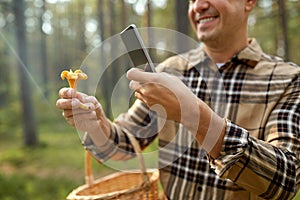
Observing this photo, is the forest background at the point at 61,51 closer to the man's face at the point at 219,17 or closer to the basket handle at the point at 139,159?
the basket handle at the point at 139,159

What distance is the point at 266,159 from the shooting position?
3.36ft

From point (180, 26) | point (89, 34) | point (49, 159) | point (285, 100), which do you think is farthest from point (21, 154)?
point (285, 100)

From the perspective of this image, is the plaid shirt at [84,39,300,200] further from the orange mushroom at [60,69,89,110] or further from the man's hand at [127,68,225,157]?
the orange mushroom at [60,69,89,110]

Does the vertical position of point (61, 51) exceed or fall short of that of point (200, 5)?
it falls short

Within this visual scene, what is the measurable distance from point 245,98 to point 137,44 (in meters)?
0.57

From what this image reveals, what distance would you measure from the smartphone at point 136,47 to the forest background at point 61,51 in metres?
1.00

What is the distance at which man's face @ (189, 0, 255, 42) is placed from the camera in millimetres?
→ 1310

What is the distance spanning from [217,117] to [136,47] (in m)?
0.31

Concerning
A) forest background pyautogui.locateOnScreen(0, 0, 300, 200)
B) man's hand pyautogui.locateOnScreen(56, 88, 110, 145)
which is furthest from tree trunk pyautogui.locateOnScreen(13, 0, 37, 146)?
man's hand pyautogui.locateOnScreen(56, 88, 110, 145)

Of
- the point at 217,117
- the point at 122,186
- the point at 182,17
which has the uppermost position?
the point at 182,17

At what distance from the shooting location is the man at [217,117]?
38.9 inches

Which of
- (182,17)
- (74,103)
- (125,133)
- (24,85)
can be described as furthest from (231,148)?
(24,85)

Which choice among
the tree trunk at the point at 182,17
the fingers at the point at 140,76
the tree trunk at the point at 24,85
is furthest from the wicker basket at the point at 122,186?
the tree trunk at the point at 24,85

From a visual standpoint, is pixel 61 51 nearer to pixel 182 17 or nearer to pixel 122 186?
pixel 182 17
